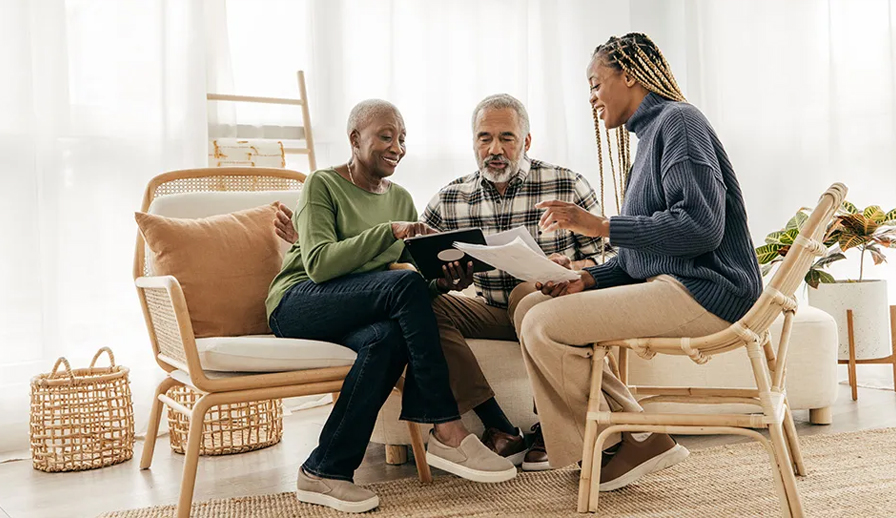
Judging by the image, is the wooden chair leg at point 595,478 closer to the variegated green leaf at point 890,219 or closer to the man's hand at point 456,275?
the man's hand at point 456,275

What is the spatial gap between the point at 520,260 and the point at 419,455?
665mm

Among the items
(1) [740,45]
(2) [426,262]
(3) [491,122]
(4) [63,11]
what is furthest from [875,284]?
(4) [63,11]

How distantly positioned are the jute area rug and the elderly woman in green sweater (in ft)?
0.30

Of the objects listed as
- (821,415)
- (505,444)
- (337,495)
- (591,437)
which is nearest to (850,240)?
(821,415)

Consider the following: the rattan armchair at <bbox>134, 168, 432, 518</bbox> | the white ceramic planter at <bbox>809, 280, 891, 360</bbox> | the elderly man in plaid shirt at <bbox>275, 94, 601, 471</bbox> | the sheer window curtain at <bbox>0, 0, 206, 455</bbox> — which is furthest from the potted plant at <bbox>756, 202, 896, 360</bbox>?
the sheer window curtain at <bbox>0, 0, 206, 455</bbox>

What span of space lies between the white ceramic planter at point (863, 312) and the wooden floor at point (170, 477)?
372 mm

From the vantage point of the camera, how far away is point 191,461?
1.84 m

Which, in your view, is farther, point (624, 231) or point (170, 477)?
point (170, 477)

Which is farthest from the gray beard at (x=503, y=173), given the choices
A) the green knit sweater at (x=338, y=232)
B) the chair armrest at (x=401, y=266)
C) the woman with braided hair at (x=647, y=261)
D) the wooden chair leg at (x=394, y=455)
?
the wooden chair leg at (x=394, y=455)

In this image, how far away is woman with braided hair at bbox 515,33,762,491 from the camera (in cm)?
177

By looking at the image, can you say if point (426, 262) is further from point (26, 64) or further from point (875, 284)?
point (875, 284)

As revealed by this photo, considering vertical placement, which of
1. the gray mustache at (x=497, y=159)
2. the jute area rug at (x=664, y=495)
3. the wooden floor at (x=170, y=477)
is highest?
the gray mustache at (x=497, y=159)

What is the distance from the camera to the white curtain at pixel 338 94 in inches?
116

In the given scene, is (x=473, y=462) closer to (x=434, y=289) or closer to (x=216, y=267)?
(x=434, y=289)
